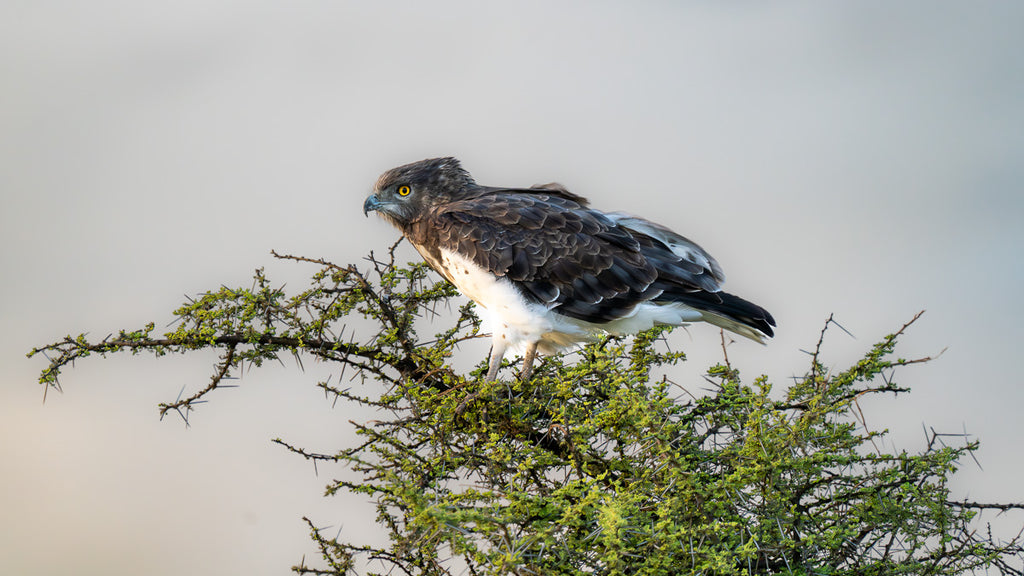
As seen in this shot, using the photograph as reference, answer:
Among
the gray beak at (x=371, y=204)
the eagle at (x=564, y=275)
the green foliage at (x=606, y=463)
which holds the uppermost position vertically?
the gray beak at (x=371, y=204)

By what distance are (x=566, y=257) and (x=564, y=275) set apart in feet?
0.27

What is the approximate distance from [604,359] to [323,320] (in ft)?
3.95

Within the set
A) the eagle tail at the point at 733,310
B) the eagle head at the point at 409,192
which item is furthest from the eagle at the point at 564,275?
the eagle head at the point at 409,192

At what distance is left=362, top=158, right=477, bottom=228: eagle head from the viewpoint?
452cm

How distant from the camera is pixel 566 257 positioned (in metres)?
4.14

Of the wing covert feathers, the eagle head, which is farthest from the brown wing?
the eagle head

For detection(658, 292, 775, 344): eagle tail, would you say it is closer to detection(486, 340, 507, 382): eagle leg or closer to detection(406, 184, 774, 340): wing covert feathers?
detection(406, 184, 774, 340): wing covert feathers

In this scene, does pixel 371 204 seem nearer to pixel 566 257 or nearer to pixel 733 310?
pixel 566 257

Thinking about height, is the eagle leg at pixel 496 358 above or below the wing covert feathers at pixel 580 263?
below

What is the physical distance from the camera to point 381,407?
3684 mm

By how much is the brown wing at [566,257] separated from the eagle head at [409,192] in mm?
217

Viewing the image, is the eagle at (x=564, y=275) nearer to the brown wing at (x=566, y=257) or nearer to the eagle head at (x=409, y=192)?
the brown wing at (x=566, y=257)

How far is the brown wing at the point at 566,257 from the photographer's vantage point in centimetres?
411

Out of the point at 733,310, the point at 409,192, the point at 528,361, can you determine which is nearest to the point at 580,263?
the point at 528,361
